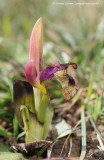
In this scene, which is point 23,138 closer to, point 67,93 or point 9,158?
point 9,158

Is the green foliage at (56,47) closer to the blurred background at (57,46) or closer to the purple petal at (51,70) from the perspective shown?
the blurred background at (57,46)

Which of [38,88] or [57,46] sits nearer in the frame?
[38,88]

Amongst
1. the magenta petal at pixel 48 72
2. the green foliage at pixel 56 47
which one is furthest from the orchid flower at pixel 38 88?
the green foliage at pixel 56 47

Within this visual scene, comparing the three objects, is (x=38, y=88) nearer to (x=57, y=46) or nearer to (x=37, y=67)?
(x=37, y=67)

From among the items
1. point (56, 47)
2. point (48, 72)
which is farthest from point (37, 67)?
point (56, 47)

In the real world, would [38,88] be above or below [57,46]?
below

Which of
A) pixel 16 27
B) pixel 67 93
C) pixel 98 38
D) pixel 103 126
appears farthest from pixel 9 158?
pixel 16 27
